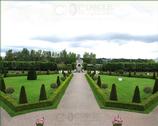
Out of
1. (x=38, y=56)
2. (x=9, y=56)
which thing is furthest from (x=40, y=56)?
(x=9, y=56)

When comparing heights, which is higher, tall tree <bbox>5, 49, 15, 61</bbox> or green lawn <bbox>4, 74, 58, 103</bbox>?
tall tree <bbox>5, 49, 15, 61</bbox>

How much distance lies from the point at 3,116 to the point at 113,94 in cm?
814

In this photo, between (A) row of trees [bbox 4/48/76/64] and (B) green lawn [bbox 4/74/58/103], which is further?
(A) row of trees [bbox 4/48/76/64]

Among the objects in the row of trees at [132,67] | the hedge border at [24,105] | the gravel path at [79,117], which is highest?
the row of trees at [132,67]

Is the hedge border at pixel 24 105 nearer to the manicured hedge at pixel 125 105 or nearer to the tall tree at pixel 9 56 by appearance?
the manicured hedge at pixel 125 105

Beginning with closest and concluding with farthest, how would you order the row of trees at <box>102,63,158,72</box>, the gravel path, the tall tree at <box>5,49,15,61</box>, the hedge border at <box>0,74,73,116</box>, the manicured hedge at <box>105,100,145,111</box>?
1. the gravel path
2. the hedge border at <box>0,74,73,116</box>
3. the manicured hedge at <box>105,100,145,111</box>
4. the row of trees at <box>102,63,158,72</box>
5. the tall tree at <box>5,49,15,61</box>

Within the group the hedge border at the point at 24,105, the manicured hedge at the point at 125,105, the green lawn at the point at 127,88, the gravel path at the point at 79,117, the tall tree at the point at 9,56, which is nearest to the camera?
the gravel path at the point at 79,117

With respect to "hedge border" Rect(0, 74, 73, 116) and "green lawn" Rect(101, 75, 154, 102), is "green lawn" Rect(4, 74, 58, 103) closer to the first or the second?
"hedge border" Rect(0, 74, 73, 116)

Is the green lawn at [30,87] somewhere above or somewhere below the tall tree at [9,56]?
below

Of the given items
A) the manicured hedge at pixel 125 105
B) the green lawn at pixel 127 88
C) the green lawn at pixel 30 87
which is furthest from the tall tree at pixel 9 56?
the manicured hedge at pixel 125 105

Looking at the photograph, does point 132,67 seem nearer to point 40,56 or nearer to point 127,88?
point 127,88

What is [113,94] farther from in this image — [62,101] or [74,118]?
[74,118]

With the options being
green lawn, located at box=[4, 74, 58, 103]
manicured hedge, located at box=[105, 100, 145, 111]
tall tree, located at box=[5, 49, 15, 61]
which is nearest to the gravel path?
manicured hedge, located at box=[105, 100, 145, 111]

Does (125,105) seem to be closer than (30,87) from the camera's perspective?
Yes
